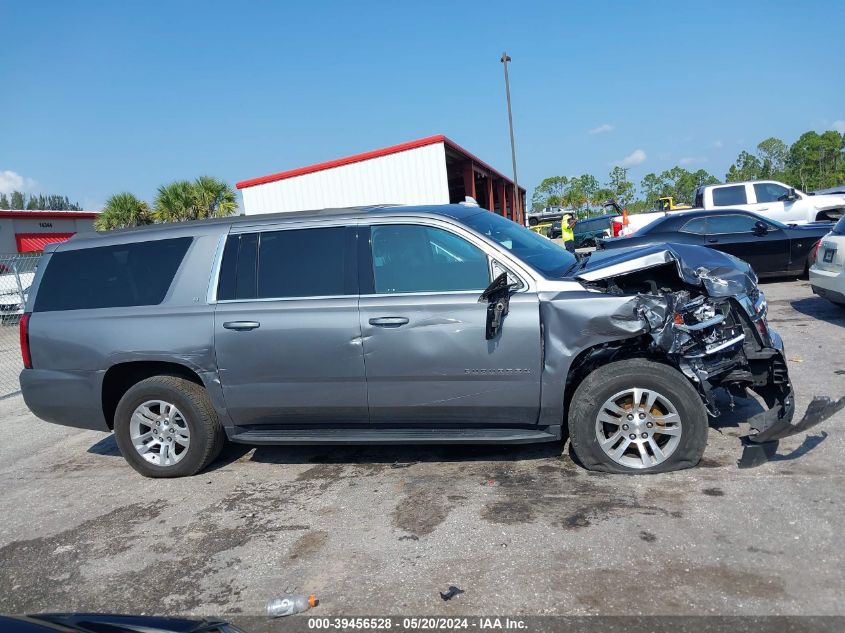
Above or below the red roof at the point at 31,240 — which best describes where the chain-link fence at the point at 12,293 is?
below

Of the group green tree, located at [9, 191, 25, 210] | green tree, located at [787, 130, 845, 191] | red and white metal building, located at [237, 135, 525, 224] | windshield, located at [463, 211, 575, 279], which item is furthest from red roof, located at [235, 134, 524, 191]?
green tree, located at [9, 191, 25, 210]

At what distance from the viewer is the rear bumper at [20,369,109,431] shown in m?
5.35

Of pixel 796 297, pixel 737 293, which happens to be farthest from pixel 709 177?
pixel 737 293

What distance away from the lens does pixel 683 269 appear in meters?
4.61

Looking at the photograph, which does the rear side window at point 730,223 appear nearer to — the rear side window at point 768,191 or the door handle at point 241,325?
the rear side window at point 768,191

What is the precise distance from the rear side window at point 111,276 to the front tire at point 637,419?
3205 mm

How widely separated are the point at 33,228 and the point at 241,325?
43065mm

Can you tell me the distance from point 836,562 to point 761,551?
1.07 ft

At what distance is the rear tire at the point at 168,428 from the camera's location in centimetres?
521

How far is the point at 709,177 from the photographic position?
69.5 m

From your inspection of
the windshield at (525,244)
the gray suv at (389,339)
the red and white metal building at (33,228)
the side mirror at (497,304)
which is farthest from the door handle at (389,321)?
the red and white metal building at (33,228)

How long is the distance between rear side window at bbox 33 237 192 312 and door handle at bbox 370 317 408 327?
1.71 metres

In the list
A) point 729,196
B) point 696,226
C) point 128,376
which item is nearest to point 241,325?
point 128,376

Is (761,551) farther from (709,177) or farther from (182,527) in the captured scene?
(709,177)
